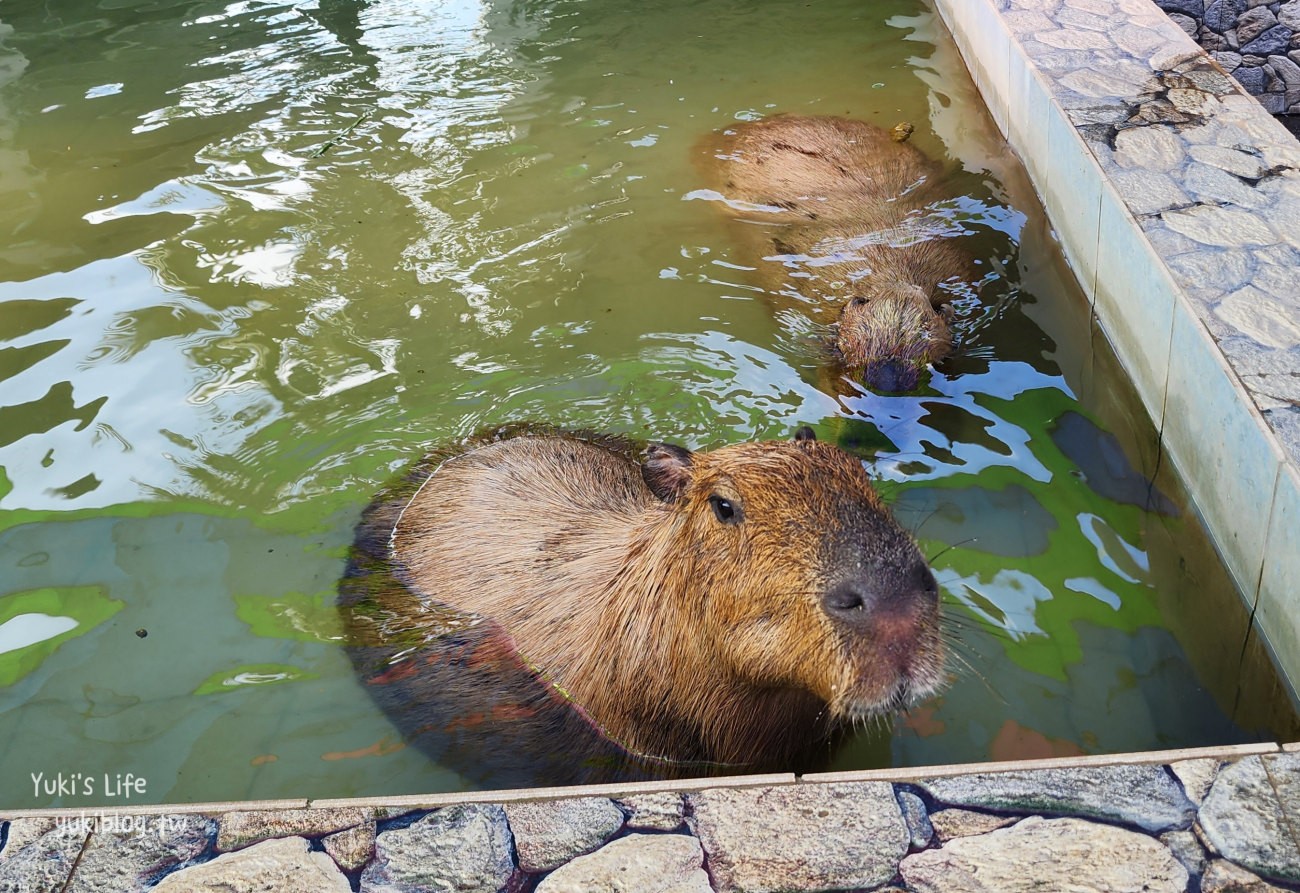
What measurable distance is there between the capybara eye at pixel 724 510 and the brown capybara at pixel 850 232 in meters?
2.25

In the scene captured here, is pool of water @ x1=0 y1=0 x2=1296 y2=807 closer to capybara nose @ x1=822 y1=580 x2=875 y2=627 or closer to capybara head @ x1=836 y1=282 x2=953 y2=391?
capybara head @ x1=836 y1=282 x2=953 y2=391

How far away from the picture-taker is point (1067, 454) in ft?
13.9

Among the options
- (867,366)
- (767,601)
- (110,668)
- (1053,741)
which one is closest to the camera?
(767,601)

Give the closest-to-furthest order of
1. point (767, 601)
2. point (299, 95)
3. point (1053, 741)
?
point (767, 601) → point (1053, 741) → point (299, 95)

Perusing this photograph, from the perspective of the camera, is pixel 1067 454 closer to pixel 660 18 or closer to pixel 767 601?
pixel 767 601

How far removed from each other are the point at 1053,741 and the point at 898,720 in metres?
0.42

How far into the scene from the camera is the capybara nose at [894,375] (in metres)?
4.62

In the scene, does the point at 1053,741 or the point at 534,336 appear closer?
the point at 1053,741

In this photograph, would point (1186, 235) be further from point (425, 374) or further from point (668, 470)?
point (425, 374)

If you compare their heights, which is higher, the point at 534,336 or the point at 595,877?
the point at 595,877

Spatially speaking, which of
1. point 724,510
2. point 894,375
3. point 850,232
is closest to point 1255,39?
point 850,232

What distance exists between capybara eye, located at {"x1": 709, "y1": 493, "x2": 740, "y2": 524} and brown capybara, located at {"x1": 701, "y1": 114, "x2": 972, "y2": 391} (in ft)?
7.37

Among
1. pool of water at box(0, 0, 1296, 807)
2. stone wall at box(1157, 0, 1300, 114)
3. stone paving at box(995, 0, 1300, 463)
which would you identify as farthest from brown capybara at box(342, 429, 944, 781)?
stone wall at box(1157, 0, 1300, 114)

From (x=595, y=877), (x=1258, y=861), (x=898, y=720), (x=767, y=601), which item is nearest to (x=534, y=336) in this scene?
(x=898, y=720)
